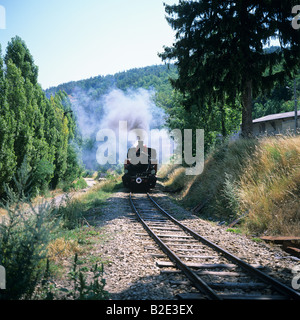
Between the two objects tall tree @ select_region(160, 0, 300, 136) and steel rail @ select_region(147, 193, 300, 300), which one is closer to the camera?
steel rail @ select_region(147, 193, 300, 300)

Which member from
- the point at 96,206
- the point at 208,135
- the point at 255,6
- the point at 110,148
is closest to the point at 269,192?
the point at 96,206

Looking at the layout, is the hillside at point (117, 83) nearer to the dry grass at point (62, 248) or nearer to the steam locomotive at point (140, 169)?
the steam locomotive at point (140, 169)

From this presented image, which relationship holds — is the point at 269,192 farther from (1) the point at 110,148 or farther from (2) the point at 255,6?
(1) the point at 110,148

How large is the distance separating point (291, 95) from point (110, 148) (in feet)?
126

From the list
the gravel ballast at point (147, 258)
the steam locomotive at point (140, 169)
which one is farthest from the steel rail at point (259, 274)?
the steam locomotive at point (140, 169)

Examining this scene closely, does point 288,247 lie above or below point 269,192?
below

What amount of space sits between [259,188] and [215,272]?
3899 mm

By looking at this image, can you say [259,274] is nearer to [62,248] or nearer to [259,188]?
[62,248]

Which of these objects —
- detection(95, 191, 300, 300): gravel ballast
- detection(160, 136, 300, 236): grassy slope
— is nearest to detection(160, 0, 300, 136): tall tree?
detection(160, 136, 300, 236): grassy slope

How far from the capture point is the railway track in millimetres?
3412

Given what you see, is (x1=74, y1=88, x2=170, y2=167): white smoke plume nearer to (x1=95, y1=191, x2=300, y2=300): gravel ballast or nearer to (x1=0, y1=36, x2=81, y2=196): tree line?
(x1=0, y1=36, x2=81, y2=196): tree line

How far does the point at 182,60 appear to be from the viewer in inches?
466

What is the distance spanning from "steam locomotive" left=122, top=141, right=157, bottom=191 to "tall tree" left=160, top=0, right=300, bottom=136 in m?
4.80

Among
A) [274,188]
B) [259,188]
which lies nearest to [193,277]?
[274,188]
